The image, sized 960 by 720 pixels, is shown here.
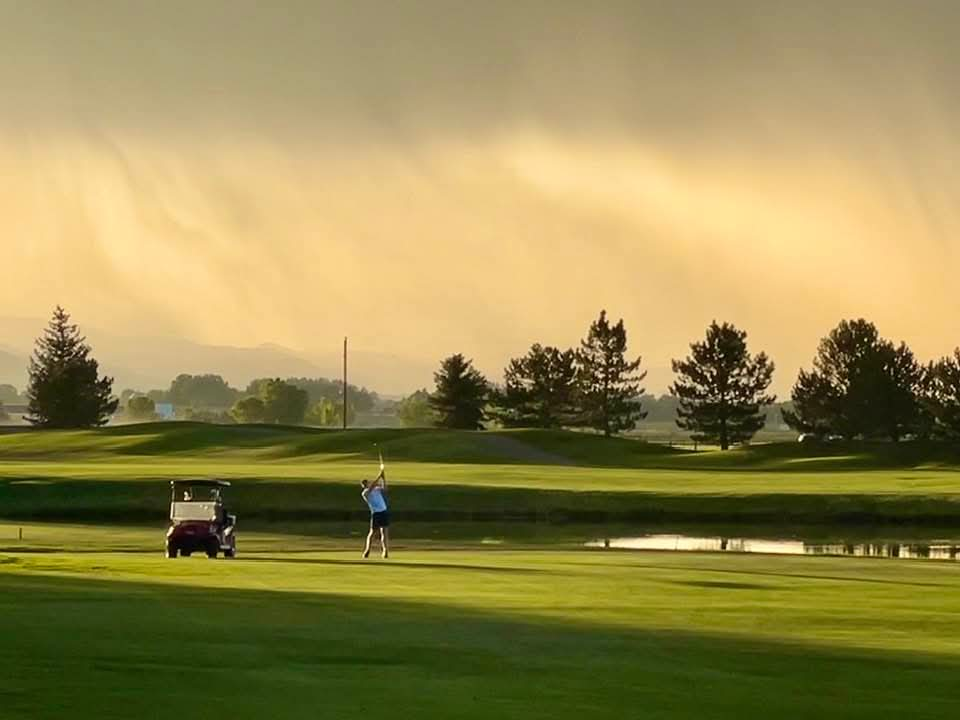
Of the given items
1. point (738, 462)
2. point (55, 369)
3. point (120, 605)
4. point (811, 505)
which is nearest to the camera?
point (120, 605)

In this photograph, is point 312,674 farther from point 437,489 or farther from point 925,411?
point 925,411

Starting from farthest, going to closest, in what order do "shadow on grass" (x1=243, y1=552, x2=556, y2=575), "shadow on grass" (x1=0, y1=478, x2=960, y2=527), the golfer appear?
1. "shadow on grass" (x1=0, y1=478, x2=960, y2=527)
2. the golfer
3. "shadow on grass" (x1=243, y1=552, x2=556, y2=575)

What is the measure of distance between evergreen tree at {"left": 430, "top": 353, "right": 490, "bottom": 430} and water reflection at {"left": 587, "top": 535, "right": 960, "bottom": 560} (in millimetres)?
102860

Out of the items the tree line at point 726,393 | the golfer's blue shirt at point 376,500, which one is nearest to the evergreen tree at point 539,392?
the tree line at point 726,393

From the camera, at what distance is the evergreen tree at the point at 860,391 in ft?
512

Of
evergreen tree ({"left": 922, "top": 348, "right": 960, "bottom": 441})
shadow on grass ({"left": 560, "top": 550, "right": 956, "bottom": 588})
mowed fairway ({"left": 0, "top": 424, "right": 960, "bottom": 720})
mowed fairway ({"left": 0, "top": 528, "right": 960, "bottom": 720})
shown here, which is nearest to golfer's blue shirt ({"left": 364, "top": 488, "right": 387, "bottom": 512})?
mowed fairway ({"left": 0, "top": 424, "right": 960, "bottom": 720})

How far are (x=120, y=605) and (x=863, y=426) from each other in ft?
436

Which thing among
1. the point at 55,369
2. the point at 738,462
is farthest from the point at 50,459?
the point at 55,369

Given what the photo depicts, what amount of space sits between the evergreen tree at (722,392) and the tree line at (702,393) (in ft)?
0.29

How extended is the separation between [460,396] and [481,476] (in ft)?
249

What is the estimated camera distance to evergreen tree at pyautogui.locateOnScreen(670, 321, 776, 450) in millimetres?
162000

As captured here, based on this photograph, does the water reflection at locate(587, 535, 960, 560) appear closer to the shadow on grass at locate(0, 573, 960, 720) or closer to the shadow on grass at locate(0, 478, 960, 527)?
the shadow on grass at locate(0, 478, 960, 527)

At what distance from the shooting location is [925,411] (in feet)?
510

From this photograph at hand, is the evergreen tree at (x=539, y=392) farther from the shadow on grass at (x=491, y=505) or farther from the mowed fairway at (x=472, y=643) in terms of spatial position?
the mowed fairway at (x=472, y=643)
